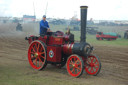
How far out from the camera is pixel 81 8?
17.2ft

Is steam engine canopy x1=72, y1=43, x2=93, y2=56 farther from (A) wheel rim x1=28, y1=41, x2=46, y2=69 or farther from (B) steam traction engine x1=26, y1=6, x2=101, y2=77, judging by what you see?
(A) wheel rim x1=28, y1=41, x2=46, y2=69

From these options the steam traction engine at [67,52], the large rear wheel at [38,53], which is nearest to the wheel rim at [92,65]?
the steam traction engine at [67,52]

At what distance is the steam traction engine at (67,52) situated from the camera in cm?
554

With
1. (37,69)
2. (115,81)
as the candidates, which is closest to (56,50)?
(37,69)

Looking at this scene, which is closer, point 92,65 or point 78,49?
point 78,49

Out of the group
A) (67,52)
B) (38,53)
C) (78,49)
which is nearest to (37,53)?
(38,53)

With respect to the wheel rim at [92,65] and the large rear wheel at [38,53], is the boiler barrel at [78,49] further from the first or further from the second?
the large rear wheel at [38,53]

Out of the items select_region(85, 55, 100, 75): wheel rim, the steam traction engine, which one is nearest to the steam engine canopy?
the steam traction engine

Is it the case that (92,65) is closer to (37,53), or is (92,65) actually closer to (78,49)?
(78,49)

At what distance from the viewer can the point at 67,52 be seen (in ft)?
19.6

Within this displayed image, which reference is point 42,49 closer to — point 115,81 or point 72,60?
point 72,60

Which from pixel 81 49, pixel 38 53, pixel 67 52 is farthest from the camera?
pixel 38 53

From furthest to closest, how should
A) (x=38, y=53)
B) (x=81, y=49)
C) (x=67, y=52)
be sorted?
(x=38, y=53) < (x=67, y=52) < (x=81, y=49)

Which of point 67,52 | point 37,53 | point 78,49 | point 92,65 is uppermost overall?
point 78,49
